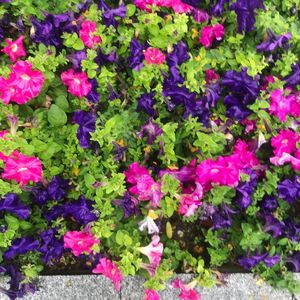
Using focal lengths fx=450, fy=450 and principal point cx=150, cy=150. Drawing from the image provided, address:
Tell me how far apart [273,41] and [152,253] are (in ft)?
4.16

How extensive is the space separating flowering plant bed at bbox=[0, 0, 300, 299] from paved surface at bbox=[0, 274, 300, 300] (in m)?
0.07

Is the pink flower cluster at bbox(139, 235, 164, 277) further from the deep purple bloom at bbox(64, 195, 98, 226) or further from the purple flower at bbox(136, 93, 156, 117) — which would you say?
the purple flower at bbox(136, 93, 156, 117)

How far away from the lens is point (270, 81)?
2402 mm

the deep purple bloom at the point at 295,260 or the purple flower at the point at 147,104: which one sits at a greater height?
the purple flower at the point at 147,104

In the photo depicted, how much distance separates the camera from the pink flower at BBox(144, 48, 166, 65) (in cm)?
223

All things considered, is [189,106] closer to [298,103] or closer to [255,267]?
[298,103]

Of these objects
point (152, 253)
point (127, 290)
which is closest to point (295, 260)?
point (152, 253)

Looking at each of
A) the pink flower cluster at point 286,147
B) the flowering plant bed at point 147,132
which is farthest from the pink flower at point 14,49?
the pink flower cluster at point 286,147

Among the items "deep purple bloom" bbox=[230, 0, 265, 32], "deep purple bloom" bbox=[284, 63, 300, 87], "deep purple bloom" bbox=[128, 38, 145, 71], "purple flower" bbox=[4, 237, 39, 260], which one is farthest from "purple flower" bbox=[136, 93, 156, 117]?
"purple flower" bbox=[4, 237, 39, 260]

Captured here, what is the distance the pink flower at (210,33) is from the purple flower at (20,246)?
4.48 ft

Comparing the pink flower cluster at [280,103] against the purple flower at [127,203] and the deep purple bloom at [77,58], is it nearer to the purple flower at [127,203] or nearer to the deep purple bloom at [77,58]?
the purple flower at [127,203]

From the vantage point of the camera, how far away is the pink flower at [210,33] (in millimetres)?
2389

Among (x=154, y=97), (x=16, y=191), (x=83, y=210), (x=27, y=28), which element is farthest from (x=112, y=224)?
(x=27, y=28)

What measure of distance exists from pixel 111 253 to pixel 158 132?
69 centimetres
